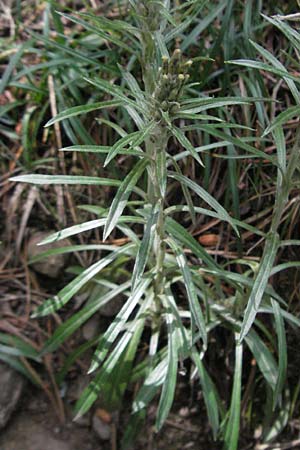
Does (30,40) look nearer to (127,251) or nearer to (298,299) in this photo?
(127,251)

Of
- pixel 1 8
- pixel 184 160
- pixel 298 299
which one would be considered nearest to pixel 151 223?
pixel 184 160

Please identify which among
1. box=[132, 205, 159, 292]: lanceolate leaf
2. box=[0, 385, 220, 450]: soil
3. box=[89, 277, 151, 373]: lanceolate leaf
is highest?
box=[132, 205, 159, 292]: lanceolate leaf

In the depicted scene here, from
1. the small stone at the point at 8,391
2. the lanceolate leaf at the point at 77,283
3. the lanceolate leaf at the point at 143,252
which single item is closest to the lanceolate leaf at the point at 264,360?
the lanceolate leaf at the point at 77,283

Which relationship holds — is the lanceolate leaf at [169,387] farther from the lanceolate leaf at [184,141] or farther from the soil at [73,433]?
the lanceolate leaf at [184,141]

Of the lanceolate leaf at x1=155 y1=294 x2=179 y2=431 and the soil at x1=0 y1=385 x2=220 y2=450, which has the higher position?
the lanceolate leaf at x1=155 y1=294 x2=179 y2=431

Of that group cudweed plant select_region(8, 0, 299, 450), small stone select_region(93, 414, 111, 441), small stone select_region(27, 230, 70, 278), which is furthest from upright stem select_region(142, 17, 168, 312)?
small stone select_region(93, 414, 111, 441)

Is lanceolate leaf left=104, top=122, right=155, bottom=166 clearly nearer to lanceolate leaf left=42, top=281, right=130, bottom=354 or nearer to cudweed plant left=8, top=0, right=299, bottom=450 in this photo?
cudweed plant left=8, top=0, right=299, bottom=450

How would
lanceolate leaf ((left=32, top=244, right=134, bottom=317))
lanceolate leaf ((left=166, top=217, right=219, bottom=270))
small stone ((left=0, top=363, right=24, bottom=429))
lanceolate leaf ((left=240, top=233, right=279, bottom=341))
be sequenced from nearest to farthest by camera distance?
lanceolate leaf ((left=240, top=233, right=279, bottom=341)) → lanceolate leaf ((left=166, top=217, right=219, bottom=270)) → lanceolate leaf ((left=32, top=244, right=134, bottom=317)) → small stone ((left=0, top=363, right=24, bottom=429))
